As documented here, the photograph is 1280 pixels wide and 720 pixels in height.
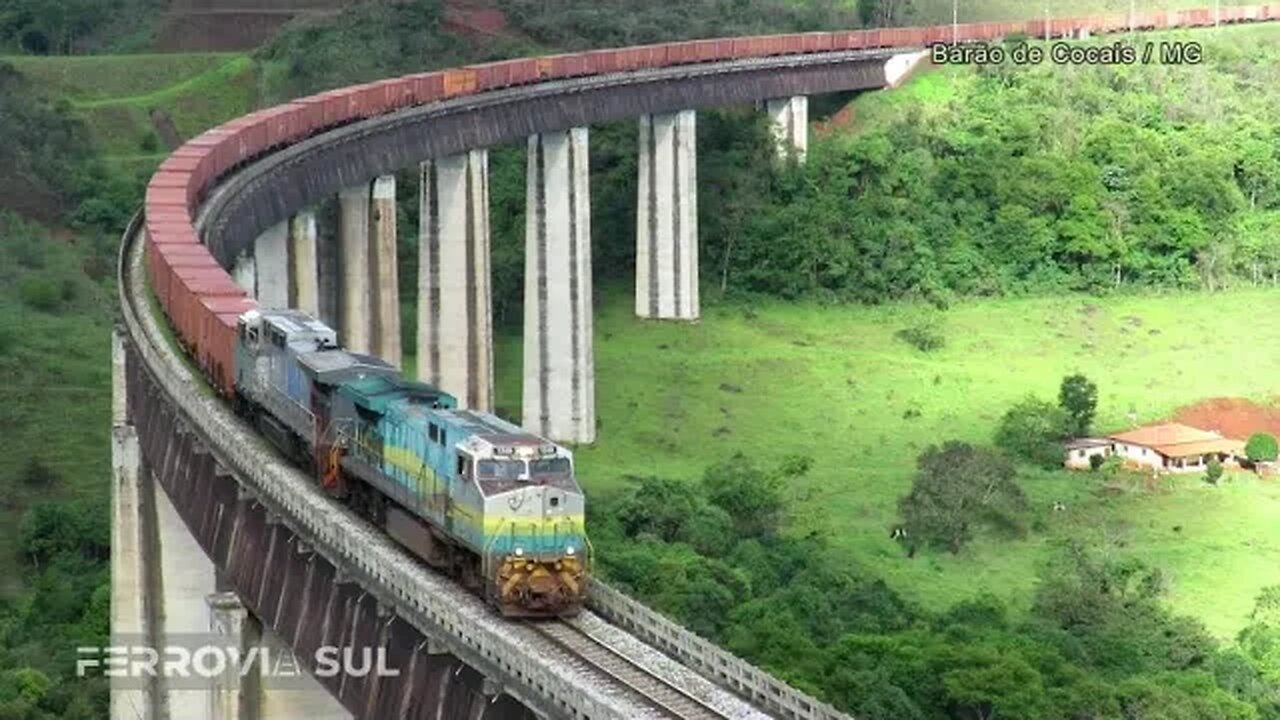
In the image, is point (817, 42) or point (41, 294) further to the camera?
point (817, 42)

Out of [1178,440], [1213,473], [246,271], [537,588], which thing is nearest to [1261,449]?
[1178,440]

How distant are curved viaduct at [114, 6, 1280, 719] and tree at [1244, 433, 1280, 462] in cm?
2000

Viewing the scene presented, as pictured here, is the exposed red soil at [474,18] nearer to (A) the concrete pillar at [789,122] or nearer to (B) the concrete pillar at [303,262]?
(A) the concrete pillar at [789,122]

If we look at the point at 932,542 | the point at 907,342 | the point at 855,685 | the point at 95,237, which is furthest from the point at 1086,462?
the point at 95,237

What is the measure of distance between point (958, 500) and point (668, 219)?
101ft

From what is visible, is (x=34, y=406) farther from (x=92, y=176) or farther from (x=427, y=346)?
(x=92, y=176)

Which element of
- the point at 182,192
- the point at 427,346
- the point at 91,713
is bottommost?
the point at 91,713

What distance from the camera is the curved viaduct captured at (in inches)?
1319

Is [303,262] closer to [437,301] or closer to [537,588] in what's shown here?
[437,301]

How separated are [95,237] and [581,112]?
22.5 metres

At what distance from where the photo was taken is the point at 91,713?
2178 inches

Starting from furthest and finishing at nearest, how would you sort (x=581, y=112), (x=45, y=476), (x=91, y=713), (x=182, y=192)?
(x=581, y=112)
(x=45, y=476)
(x=182, y=192)
(x=91, y=713)

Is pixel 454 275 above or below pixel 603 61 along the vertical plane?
below

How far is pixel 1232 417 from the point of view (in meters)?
80.8
